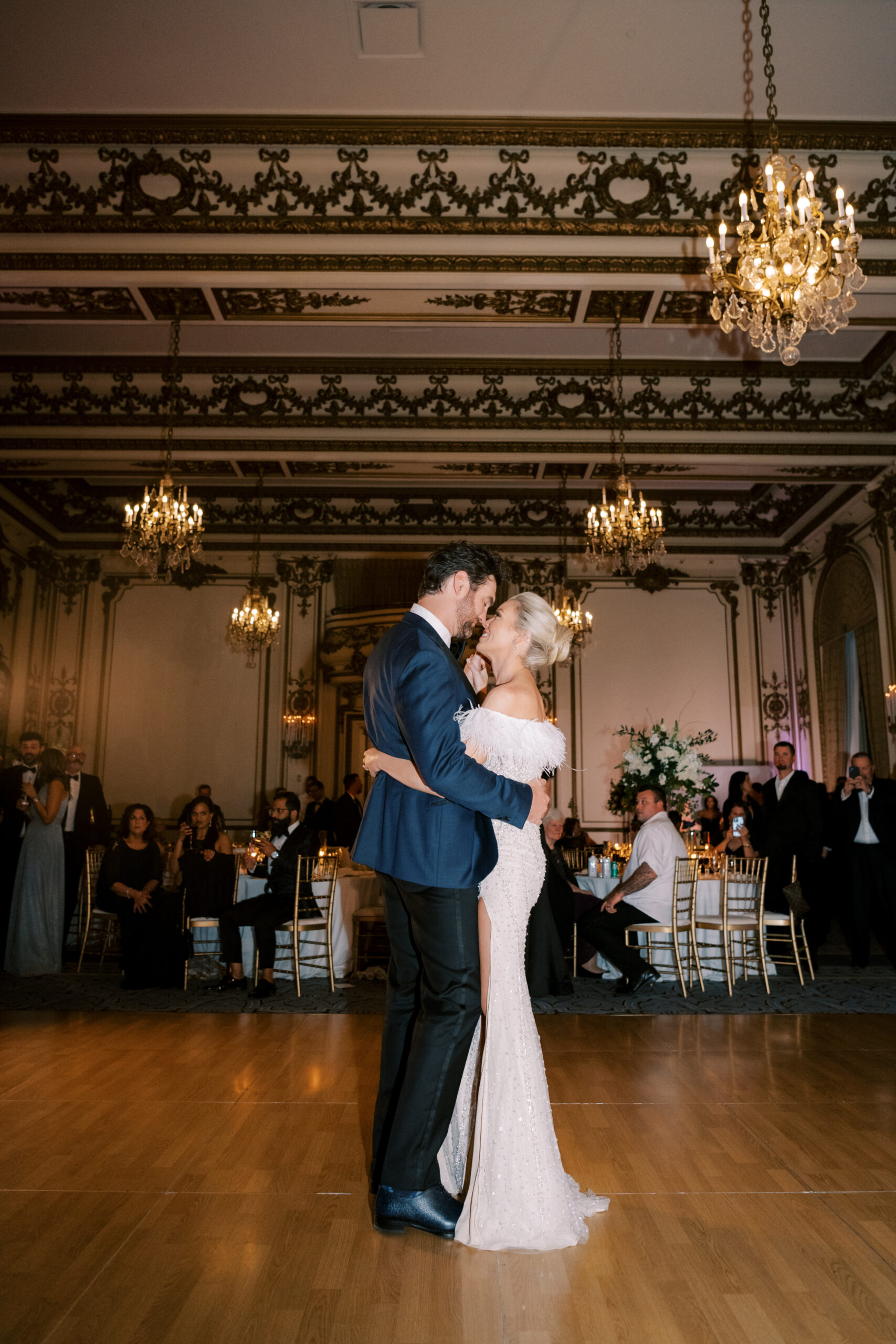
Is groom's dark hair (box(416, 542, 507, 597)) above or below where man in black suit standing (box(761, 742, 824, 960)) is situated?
above

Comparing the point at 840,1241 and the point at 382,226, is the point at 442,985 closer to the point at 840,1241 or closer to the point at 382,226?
the point at 840,1241

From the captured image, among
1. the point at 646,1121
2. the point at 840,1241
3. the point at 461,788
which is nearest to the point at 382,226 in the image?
the point at 461,788

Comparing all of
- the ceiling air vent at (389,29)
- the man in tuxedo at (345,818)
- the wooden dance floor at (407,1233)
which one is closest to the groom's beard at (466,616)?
the wooden dance floor at (407,1233)

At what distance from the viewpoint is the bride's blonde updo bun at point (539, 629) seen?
8.22 feet

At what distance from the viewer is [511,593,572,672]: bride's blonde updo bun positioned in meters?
2.51

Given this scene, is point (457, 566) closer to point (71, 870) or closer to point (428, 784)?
point (428, 784)

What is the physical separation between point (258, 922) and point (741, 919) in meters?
3.38

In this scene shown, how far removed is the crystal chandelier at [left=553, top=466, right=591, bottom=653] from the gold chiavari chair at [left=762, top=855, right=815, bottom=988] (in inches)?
148

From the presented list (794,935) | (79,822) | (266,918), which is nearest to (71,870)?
(79,822)

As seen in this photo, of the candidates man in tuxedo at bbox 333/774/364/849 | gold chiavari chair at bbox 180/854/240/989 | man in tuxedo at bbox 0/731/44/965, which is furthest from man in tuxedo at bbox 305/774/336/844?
man in tuxedo at bbox 0/731/44/965

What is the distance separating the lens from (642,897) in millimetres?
6258

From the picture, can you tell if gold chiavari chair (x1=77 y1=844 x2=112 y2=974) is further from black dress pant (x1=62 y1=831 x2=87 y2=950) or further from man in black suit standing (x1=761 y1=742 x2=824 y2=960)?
man in black suit standing (x1=761 y1=742 x2=824 y2=960)

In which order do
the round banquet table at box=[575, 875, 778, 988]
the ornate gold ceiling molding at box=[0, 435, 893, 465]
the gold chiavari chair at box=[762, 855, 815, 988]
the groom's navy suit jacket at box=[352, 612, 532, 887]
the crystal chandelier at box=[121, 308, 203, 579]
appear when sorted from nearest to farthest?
the groom's navy suit jacket at box=[352, 612, 532, 887] → the gold chiavari chair at box=[762, 855, 815, 988] → the round banquet table at box=[575, 875, 778, 988] → the crystal chandelier at box=[121, 308, 203, 579] → the ornate gold ceiling molding at box=[0, 435, 893, 465]

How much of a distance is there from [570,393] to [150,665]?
7.29 metres
